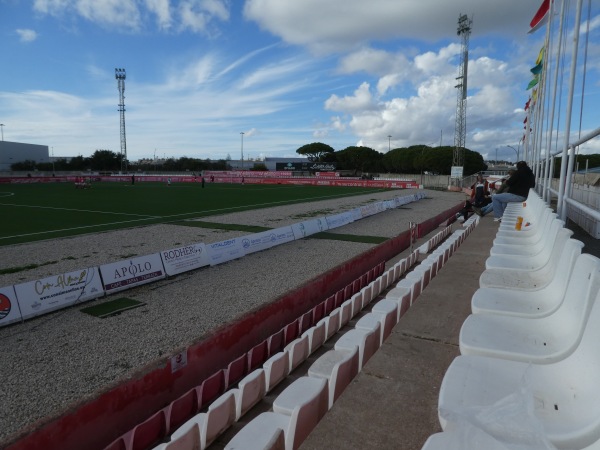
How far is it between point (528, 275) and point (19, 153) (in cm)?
11911

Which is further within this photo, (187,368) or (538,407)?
(187,368)

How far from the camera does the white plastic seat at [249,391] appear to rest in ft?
15.6

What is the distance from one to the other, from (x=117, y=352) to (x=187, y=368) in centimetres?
186

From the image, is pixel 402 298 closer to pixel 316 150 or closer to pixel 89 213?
pixel 89 213

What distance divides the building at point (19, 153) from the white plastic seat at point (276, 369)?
109 m

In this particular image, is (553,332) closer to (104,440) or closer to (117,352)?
(104,440)

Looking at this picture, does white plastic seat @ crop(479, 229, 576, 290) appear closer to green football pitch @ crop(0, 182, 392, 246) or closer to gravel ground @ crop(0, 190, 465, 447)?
gravel ground @ crop(0, 190, 465, 447)

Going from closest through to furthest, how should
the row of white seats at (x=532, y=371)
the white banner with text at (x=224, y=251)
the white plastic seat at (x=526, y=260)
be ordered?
the row of white seats at (x=532, y=371) → the white plastic seat at (x=526, y=260) → the white banner with text at (x=224, y=251)

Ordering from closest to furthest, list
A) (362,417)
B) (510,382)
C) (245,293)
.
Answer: (510,382) → (362,417) → (245,293)

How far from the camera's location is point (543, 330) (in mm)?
2887

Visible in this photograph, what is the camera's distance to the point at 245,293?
10055mm

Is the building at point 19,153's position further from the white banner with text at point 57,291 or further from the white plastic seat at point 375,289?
the white plastic seat at point 375,289

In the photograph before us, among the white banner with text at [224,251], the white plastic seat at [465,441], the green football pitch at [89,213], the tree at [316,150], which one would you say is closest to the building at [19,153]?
the tree at [316,150]

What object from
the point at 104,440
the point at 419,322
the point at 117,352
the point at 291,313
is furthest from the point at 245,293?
the point at 419,322
